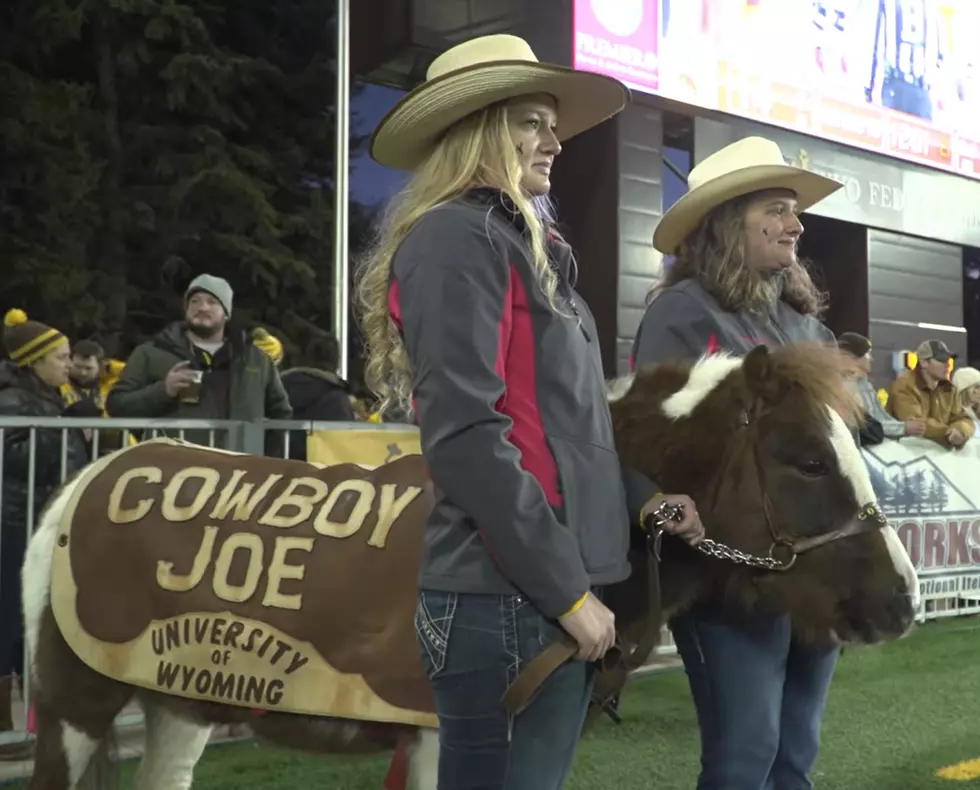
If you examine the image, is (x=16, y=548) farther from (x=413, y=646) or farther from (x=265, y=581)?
(x=413, y=646)

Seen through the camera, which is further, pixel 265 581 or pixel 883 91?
pixel 883 91

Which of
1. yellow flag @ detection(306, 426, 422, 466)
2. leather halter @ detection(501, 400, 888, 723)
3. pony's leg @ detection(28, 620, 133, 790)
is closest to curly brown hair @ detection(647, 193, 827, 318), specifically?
leather halter @ detection(501, 400, 888, 723)

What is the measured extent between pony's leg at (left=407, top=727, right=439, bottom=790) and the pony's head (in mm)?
764

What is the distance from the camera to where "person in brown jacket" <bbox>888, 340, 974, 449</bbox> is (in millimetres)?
7793

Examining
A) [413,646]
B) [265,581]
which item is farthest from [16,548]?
[413,646]

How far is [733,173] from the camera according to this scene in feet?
8.79

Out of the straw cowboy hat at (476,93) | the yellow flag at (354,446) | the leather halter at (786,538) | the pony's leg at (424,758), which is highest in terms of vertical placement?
the straw cowboy hat at (476,93)

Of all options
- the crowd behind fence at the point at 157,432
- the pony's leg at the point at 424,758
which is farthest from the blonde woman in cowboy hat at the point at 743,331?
the crowd behind fence at the point at 157,432

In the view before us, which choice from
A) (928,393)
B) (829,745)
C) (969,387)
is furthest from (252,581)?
(969,387)

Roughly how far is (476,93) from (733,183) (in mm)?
1128

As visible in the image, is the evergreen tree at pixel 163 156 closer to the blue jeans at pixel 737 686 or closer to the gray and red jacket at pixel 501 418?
the blue jeans at pixel 737 686

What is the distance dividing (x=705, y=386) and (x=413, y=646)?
0.94 meters

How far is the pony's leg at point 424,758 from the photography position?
2.62 m

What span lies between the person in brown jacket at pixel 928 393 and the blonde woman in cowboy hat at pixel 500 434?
6531 mm
